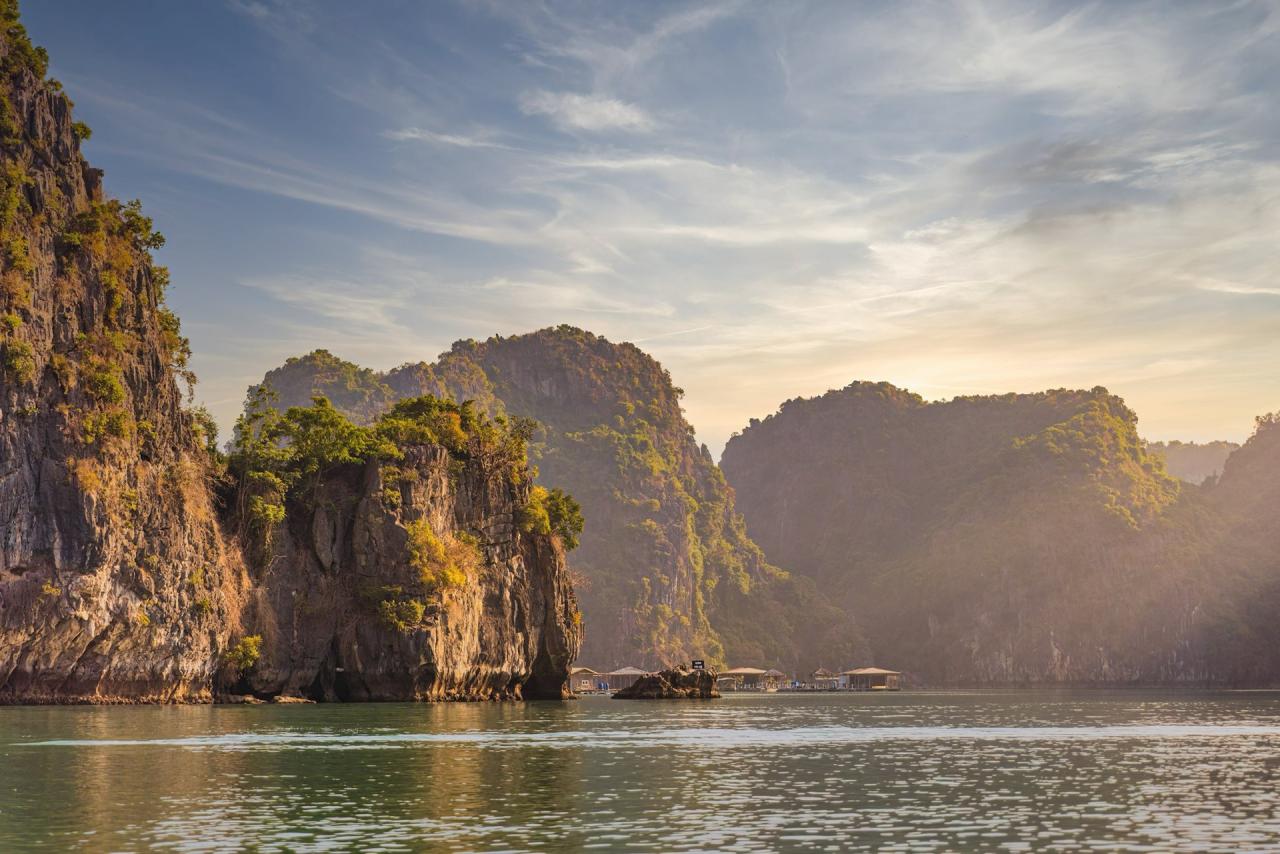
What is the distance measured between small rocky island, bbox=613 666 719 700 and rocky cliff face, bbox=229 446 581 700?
22.4 m

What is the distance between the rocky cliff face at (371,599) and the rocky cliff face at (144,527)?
0.46ft

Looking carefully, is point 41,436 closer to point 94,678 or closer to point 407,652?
point 94,678

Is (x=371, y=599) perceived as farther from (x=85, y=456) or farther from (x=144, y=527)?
(x=85, y=456)

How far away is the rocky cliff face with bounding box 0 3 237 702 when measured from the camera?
73.6m

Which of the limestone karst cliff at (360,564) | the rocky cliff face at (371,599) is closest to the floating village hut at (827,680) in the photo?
the limestone karst cliff at (360,564)


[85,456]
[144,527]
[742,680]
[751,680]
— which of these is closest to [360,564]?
[144,527]

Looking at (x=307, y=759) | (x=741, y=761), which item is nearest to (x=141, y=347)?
(x=307, y=759)

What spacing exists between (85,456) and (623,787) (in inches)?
2114

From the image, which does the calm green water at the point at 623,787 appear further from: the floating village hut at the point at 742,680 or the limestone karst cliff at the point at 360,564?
the floating village hut at the point at 742,680

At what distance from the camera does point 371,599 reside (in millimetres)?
92312

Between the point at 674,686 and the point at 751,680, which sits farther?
the point at 751,680

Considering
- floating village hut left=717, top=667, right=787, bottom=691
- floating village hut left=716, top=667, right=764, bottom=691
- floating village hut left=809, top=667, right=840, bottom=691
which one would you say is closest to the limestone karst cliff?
floating village hut left=716, top=667, right=764, bottom=691

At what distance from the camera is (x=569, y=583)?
117250mm

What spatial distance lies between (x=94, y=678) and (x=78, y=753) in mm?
39905
